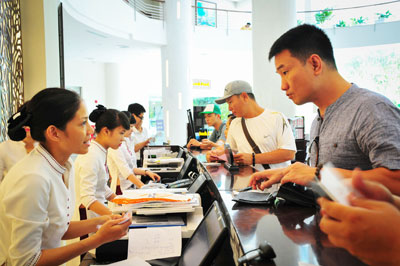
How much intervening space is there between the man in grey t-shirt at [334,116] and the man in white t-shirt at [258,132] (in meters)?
1.01

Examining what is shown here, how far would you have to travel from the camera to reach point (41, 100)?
5.08 feet

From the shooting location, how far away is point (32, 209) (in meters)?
1.35

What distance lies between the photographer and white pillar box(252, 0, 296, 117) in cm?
679

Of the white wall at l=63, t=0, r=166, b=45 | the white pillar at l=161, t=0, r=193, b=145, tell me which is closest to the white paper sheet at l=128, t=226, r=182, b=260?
the white wall at l=63, t=0, r=166, b=45

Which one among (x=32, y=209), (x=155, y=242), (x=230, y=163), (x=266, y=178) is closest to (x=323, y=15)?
(x=230, y=163)

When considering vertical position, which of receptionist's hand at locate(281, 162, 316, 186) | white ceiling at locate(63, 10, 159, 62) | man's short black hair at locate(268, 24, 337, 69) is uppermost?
white ceiling at locate(63, 10, 159, 62)

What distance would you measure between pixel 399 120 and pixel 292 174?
0.46 m

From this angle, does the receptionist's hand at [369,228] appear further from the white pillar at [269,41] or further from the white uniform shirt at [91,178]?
the white pillar at [269,41]

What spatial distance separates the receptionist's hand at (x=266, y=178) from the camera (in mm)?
1576

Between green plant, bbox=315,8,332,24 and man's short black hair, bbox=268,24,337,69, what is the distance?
12.4m

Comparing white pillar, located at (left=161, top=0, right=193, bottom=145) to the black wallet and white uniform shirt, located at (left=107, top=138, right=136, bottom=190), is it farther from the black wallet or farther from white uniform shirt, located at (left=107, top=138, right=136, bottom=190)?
the black wallet

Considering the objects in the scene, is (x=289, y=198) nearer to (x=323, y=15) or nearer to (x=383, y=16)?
(x=323, y=15)

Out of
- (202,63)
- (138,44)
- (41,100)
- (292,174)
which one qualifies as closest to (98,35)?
(138,44)

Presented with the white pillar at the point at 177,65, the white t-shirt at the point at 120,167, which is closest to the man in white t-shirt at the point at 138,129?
the white t-shirt at the point at 120,167
